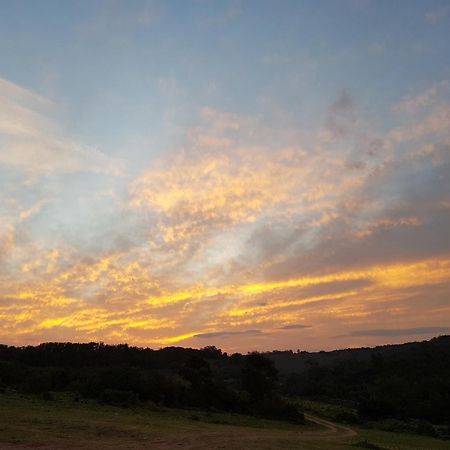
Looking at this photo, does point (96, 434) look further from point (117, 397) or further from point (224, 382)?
point (224, 382)

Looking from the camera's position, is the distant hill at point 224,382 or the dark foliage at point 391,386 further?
the dark foliage at point 391,386

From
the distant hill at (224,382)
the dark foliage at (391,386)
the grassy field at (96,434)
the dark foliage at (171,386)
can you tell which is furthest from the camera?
the dark foliage at (391,386)

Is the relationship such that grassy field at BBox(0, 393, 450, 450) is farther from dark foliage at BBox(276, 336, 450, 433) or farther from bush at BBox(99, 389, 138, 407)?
dark foliage at BBox(276, 336, 450, 433)

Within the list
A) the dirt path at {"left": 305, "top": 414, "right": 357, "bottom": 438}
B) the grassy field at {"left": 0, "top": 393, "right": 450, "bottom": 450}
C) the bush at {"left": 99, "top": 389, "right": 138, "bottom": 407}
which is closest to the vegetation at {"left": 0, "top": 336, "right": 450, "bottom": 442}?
the bush at {"left": 99, "top": 389, "right": 138, "bottom": 407}

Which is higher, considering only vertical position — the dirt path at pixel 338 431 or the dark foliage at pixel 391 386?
the dark foliage at pixel 391 386

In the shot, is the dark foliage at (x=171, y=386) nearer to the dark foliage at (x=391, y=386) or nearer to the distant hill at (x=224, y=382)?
the distant hill at (x=224, y=382)

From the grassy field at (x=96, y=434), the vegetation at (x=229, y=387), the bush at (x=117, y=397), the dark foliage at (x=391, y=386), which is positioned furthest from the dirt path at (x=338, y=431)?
the bush at (x=117, y=397)

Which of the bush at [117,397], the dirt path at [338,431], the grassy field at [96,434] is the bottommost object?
the dirt path at [338,431]

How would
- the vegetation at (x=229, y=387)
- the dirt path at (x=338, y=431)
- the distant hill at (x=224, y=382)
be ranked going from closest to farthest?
the dirt path at (x=338, y=431) → the vegetation at (x=229, y=387) → the distant hill at (x=224, y=382)

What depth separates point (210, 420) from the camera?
4394cm

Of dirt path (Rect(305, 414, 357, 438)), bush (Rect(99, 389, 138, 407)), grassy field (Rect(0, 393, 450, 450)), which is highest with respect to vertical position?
bush (Rect(99, 389, 138, 407))

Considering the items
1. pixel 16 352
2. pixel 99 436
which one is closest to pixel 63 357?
pixel 16 352

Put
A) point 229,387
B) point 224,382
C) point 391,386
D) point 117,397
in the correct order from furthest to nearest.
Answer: point 391,386
point 224,382
point 229,387
point 117,397

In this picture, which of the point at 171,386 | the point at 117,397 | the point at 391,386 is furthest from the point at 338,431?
the point at 391,386
